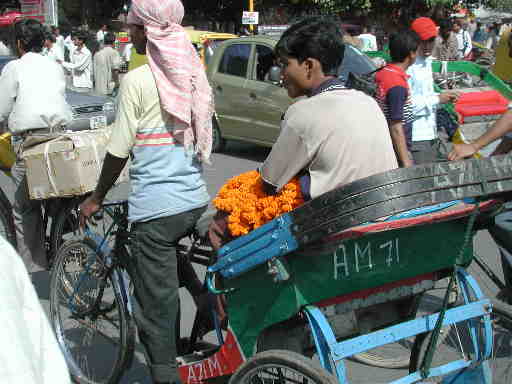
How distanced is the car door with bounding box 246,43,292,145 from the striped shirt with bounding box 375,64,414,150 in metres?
4.20

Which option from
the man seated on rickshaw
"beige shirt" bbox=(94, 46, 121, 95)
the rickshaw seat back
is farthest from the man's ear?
"beige shirt" bbox=(94, 46, 121, 95)

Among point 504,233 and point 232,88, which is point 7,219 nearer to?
point 504,233

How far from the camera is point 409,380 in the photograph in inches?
100.0

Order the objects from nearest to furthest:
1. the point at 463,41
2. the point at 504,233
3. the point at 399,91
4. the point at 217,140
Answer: the point at 504,233
the point at 399,91
the point at 217,140
the point at 463,41

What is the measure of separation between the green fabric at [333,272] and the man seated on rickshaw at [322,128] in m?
0.24

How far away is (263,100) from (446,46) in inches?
301

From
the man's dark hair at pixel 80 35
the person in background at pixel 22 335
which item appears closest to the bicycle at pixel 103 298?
the person in background at pixel 22 335

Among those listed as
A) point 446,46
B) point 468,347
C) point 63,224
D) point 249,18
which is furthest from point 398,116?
point 249,18

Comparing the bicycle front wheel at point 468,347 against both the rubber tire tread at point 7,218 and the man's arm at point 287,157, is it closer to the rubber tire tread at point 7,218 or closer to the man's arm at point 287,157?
the man's arm at point 287,157

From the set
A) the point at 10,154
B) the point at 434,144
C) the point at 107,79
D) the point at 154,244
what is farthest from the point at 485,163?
the point at 107,79

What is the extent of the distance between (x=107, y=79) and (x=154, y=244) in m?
14.1

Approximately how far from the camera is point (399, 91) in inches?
191

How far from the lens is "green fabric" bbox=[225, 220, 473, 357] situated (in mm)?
2477

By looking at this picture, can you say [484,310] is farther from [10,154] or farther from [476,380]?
[10,154]
